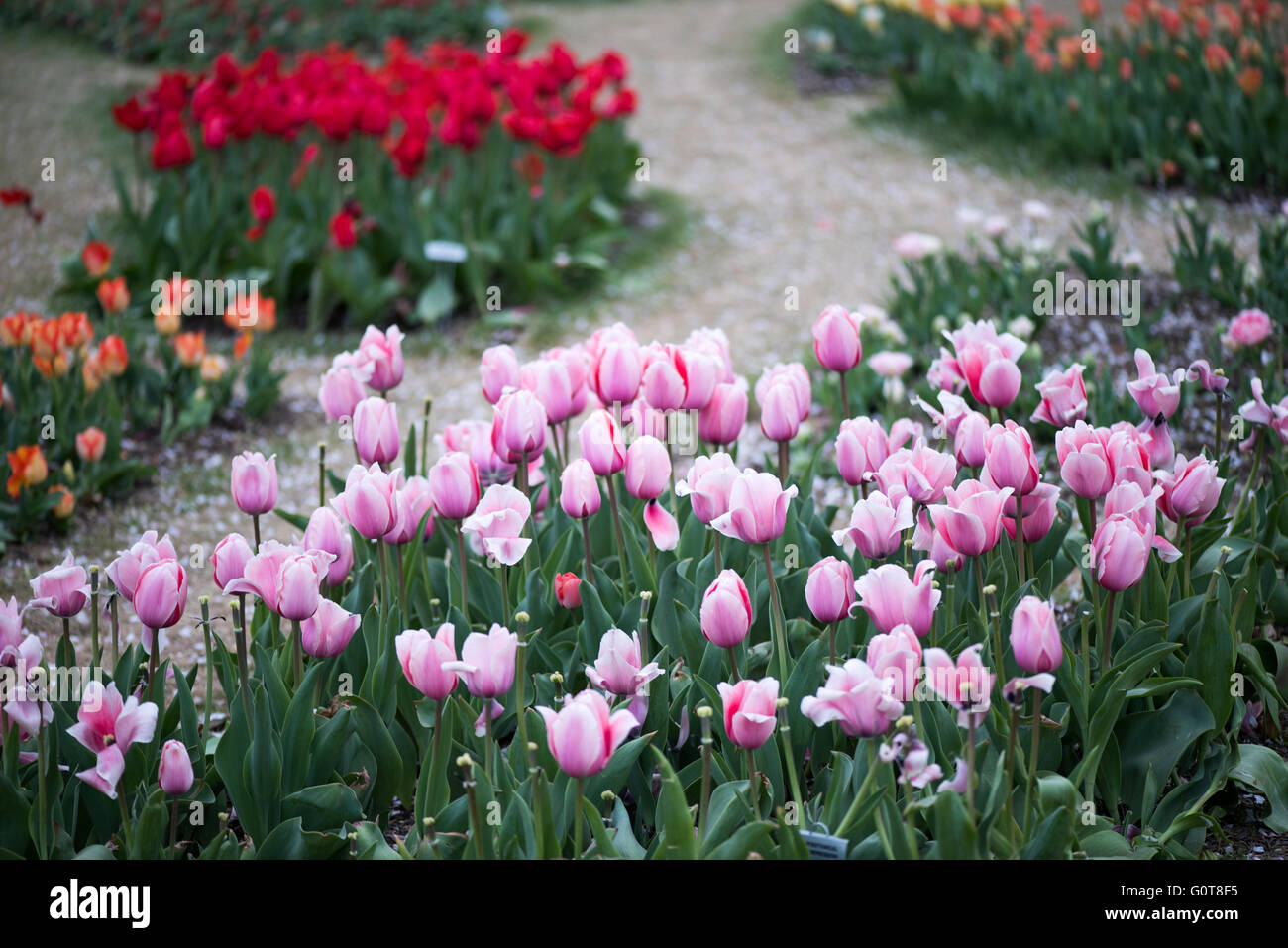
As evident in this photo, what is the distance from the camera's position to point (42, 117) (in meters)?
9.08

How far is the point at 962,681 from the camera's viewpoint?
175 cm

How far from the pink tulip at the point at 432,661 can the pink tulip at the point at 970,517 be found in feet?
2.97

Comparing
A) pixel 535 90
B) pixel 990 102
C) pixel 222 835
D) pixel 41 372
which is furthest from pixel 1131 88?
pixel 222 835

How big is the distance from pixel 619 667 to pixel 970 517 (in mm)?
678

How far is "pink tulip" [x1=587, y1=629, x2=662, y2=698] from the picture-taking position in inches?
79.6

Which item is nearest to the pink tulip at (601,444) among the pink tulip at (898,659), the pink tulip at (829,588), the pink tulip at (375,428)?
the pink tulip at (375,428)

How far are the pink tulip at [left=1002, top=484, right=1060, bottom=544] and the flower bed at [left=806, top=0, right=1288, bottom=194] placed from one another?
4.27 metres

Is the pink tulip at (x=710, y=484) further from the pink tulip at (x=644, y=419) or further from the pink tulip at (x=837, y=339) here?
the pink tulip at (x=837, y=339)

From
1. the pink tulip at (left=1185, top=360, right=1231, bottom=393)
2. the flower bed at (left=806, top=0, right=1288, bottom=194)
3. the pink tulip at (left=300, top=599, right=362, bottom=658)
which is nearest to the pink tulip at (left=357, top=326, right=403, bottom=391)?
the pink tulip at (left=300, top=599, right=362, bottom=658)

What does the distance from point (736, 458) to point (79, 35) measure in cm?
1013

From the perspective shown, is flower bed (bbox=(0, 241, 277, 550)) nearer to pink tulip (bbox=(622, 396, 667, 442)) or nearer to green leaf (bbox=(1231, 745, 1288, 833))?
pink tulip (bbox=(622, 396, 667, 442))

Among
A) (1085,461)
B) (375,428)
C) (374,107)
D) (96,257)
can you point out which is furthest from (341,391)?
(374,107)

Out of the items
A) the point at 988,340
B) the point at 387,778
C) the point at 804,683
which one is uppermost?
the point at 988,340

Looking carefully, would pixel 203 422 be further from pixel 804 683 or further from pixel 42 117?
pixel 42 117
